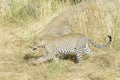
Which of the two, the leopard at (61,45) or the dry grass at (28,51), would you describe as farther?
the leopard at (61,45)

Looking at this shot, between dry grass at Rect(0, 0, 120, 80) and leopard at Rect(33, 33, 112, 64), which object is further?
leopard at Rect(33, 33, 112, 64)

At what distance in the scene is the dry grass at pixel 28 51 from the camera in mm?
6457

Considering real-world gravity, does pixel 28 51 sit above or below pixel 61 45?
below

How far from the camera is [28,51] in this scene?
7.63 m

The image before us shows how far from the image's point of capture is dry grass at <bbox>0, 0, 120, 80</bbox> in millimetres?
6457

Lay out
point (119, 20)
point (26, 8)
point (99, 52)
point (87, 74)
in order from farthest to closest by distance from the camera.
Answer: point (26, 8), point (119, 20), point (99, 52), point (87, 74)

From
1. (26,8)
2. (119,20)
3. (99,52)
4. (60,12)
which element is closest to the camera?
(99,52)

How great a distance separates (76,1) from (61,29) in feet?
6.93

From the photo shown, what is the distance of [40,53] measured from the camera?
748 centimetres

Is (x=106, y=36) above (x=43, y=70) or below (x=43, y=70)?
above

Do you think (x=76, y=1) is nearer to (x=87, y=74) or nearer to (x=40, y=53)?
(x=40, y=53)

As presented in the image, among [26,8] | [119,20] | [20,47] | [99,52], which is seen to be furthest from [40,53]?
[26,8]

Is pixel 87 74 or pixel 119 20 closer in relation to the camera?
pixel 87 74

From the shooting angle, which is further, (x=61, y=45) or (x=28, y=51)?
(x=28, y=51)
